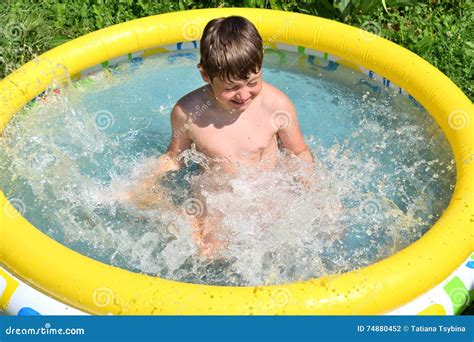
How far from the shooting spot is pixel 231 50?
256cm

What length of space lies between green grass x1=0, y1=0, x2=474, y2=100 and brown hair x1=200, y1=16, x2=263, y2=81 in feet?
5.46

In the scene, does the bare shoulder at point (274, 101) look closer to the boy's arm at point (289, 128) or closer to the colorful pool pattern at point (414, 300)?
the boy's arm at point (289, 128)

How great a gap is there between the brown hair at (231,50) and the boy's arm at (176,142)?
34cm

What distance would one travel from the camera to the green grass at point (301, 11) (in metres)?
4.02

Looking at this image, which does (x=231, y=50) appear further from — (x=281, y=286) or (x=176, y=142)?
(x=281, y=286)

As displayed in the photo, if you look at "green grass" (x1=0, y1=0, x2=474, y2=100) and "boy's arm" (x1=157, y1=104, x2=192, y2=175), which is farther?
"green grass" (x1=0, y1=0, x2=474, y2=100)

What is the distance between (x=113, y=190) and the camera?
3.11 meters

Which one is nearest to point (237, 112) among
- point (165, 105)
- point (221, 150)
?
point (221, 150)

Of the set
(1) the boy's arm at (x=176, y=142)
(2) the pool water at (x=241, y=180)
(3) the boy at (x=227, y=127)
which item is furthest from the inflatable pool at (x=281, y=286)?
(1) the boy's arm at (x=176, y=142)

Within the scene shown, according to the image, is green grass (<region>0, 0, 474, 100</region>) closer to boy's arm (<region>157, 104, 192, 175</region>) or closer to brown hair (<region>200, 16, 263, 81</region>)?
boy's arm (<region>157, 104, 192, 175</region>)

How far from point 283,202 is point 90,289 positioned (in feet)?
3.39

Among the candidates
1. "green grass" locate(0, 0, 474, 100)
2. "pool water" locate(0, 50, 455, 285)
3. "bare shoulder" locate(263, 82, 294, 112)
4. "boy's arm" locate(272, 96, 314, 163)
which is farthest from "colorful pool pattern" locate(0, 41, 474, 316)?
"green grass" locate(0, 0, 474, 100)

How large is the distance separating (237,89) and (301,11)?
189 centimetres

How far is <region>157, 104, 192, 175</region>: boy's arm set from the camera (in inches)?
115
